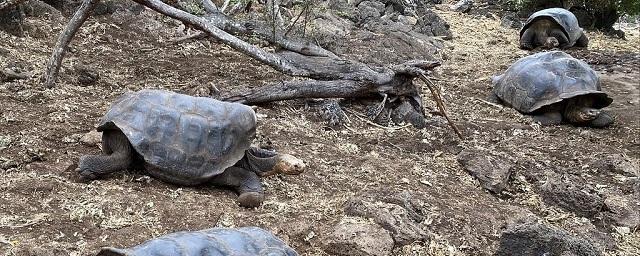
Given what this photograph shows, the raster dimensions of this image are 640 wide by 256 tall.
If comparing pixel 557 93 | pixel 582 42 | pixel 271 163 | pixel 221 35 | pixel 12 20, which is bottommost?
pixel 582 42

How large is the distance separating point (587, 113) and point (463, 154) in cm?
208

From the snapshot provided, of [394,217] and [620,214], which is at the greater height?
[394,217]

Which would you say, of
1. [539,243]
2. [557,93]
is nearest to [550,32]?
[557,93]

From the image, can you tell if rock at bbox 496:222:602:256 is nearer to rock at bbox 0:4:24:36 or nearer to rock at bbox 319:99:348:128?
rock at bbox 319:99:348:128

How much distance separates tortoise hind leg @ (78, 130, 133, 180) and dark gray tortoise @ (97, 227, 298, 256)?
1142 mm

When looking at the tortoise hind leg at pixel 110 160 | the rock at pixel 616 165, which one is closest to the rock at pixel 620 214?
the rock at pixel 616 165

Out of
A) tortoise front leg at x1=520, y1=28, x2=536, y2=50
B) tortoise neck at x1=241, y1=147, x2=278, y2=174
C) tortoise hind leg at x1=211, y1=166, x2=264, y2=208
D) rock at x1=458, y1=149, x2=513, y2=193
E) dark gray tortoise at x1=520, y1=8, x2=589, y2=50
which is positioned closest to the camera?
tortoise hind leg at x1=211, y1=166, x2=264, y2=208

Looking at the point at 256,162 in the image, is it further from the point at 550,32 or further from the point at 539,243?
the point at 550,32

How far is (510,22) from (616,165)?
7576mm

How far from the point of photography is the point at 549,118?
6.43 m

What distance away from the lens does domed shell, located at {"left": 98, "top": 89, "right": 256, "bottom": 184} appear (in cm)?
338

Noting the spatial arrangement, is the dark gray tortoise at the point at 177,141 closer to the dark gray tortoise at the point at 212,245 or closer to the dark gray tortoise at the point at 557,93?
the dark gray tortoise at the point at 212,245

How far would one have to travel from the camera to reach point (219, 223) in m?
3.22

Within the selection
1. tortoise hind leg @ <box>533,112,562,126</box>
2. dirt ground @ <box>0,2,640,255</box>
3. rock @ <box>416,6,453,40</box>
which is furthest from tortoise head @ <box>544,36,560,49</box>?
tortoise hind leg @ <box>533,112,562,126</box>
